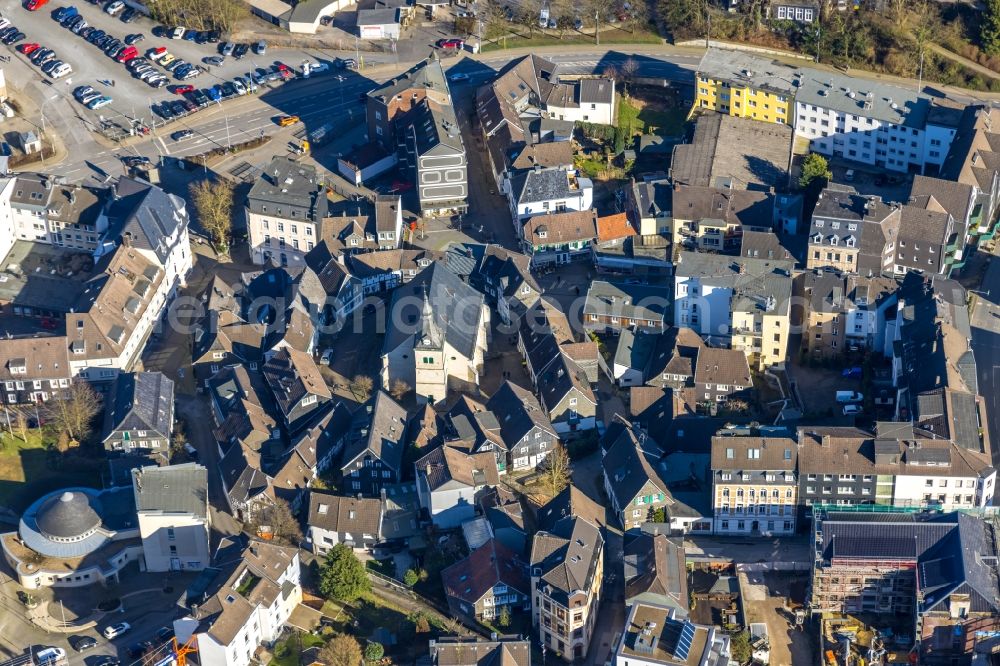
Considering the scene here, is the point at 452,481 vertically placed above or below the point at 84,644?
above

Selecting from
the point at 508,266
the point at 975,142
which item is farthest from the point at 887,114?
the point at 508,266

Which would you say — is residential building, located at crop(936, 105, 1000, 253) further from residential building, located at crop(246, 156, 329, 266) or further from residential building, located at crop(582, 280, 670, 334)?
residential building, located at crop(246, 156, 329, 266)

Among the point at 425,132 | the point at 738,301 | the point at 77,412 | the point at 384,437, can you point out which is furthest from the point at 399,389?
the point at 425,132

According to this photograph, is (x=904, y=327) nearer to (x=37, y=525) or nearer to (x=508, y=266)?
(x=508, y=266)

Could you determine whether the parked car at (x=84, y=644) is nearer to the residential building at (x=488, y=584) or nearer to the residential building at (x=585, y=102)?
the residential building at (x=488, y=584)

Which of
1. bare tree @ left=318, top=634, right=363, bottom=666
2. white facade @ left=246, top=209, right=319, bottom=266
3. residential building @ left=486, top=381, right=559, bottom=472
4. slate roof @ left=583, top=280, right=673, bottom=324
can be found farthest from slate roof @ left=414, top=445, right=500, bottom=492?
white facade @ left=246, top=209, right=319, bottom=266

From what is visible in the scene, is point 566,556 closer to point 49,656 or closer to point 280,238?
point 49,656
